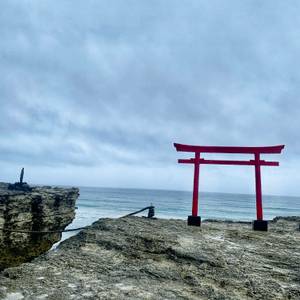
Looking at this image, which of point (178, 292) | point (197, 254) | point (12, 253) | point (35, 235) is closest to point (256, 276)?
point (197, 254)

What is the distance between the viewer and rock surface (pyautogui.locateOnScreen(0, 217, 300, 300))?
7.36 feet

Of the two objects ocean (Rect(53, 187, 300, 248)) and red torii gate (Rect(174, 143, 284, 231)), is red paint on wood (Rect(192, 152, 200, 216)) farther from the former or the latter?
ocean (Rect(53, 187, 300, 248))

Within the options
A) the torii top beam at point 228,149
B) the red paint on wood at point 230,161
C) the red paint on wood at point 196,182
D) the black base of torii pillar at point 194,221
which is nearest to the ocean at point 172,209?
the red paint on wood at point 196,182

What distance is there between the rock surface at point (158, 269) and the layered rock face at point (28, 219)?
7.11 metres

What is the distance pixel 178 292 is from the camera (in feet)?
7.46

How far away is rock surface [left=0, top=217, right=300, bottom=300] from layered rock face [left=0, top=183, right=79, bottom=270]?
7.11 m

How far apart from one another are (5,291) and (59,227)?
10783 mm

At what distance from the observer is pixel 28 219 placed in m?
9.84

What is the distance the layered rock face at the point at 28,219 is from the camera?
891cm

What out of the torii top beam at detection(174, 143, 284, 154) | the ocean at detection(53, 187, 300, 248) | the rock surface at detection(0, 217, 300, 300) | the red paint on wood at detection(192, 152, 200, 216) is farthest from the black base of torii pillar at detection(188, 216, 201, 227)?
the ocean at detection(53, 187, 300, 248)

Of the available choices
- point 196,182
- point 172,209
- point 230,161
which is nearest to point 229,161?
point 230,161

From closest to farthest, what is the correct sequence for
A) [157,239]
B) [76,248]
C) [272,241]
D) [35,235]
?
1. [76,248]
2. [157,239]
3. [272,241]
4. [35,235]

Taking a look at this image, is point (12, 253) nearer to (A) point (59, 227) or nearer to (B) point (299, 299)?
(A) point (59, 227)

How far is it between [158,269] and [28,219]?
31.1 ft
